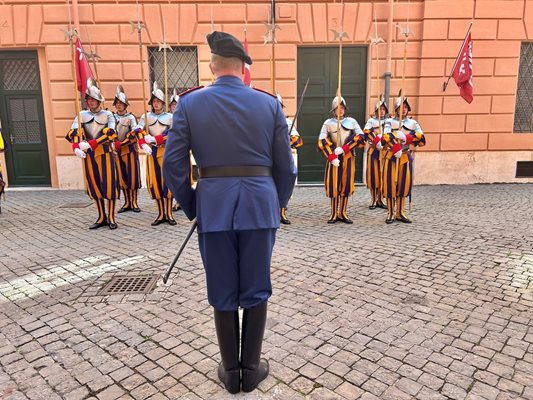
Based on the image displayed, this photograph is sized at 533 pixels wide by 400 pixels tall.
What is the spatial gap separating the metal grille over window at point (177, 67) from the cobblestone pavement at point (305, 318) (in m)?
5.19

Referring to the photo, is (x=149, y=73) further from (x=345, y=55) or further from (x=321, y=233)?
(x=321, y=233)

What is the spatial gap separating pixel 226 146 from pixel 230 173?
5.9 inches

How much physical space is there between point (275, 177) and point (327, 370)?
1265 millimetres

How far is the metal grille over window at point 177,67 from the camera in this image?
10.1 meters

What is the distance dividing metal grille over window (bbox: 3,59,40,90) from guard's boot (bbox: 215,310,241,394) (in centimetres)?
986

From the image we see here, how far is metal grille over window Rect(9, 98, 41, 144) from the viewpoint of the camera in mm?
10258

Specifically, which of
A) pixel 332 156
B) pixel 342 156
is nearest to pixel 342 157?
pixel 342 156

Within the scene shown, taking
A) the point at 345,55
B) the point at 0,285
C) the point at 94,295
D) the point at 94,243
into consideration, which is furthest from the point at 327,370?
the point at 345,55

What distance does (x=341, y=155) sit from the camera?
6645 millimetres

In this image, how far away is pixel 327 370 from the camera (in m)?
2.70

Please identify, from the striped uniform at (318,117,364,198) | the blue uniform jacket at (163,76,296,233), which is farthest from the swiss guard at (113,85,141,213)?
the blue uniform jacket at (163,76,296,233)

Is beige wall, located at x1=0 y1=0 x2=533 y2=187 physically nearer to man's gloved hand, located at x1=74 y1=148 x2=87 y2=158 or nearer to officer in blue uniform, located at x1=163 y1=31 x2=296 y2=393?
man's gloved hand, located at x1=74 y1=148 x2=87 y2=158

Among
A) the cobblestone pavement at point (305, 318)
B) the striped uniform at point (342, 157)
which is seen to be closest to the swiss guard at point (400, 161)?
the striped uniform at point (342, 157)

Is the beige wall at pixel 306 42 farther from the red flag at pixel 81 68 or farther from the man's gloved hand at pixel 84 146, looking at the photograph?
the man's gloved hand at pixel 84 146
